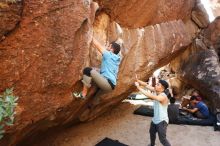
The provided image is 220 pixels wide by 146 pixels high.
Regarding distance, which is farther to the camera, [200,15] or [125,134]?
[200,15]

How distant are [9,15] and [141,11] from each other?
4.70 m

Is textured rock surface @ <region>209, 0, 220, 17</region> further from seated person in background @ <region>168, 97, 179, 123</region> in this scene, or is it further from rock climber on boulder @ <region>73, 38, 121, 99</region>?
rock climber on boulder @ <region>73, 38, 121, 99</region>

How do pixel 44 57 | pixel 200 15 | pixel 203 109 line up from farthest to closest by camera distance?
pixel 200 15
pixel 203 109
pixel 44 57

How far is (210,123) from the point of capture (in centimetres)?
956

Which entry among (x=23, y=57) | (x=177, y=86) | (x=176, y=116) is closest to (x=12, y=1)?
(x=23, y=57)

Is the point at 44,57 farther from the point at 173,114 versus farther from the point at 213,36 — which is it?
the point at 213,36

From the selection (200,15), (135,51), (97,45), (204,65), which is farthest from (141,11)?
(200,15)

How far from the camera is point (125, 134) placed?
895 cm

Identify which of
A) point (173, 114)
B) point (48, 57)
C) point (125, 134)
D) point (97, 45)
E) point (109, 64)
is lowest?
point (125, 134)

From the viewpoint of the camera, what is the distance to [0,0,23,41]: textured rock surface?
439 cm

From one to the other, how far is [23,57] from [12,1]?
933 millimetres

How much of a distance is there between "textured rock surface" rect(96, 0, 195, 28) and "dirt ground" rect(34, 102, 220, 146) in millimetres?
3261

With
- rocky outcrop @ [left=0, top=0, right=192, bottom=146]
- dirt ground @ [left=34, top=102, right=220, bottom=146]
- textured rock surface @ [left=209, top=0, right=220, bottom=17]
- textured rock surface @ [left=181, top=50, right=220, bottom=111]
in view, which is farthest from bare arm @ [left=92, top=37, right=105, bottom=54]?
textured rock surface @ [left=209, top=0, right=220, bottom=17]

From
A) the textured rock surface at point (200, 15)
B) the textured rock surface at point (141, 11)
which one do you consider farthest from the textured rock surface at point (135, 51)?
the textured rock surface at point (200, 15)
